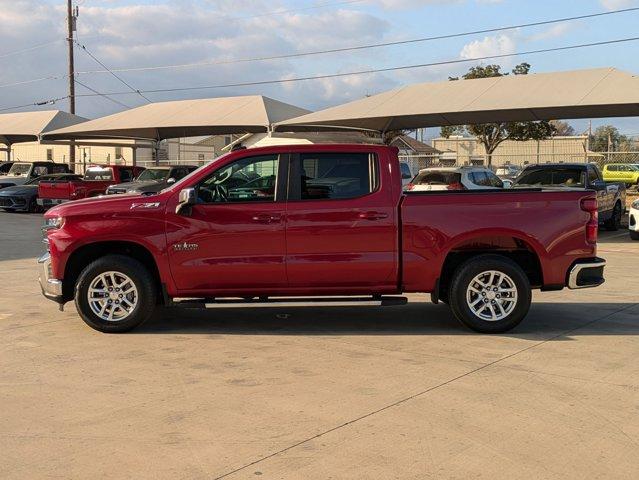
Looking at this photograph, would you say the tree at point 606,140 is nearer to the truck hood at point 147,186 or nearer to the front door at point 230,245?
the truck hood at point 147,186

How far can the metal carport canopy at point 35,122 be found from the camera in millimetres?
33844

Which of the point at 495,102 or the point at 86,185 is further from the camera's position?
the point at 86,185

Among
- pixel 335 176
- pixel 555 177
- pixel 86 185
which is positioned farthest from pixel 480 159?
pixel 335 176

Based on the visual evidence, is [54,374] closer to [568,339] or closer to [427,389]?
[427,389]

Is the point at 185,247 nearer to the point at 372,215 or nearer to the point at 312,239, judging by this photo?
the point at 312,239

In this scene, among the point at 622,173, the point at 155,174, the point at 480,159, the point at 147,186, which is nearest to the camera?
the point at 147,186

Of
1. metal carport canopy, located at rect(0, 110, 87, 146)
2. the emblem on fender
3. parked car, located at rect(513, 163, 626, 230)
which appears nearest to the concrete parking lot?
the emblem on fender

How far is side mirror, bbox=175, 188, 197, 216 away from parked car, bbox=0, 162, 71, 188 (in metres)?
23.9

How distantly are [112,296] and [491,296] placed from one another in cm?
391

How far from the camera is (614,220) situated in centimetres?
1948

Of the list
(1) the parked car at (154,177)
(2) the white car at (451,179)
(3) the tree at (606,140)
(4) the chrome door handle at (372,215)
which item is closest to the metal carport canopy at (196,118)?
(1) the parked car at (154,177)

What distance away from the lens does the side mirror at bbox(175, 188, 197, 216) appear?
271 inches

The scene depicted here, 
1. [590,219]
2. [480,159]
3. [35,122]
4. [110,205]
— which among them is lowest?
[590,219]

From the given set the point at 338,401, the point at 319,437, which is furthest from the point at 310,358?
the point at 319,437
